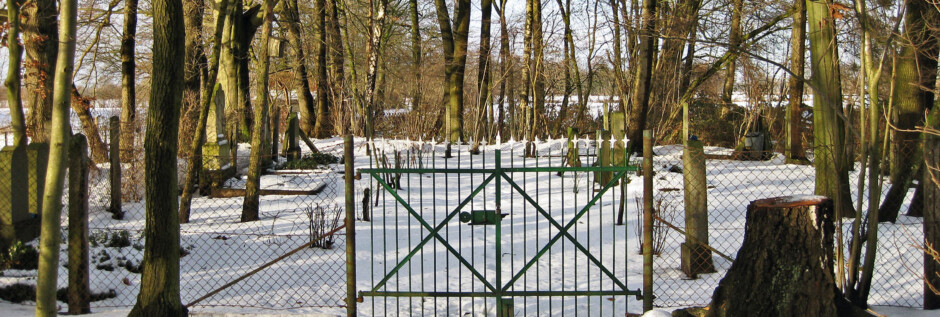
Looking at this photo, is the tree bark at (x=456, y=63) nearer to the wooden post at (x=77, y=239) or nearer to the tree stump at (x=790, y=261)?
the wooden post at (x=77, y=239)

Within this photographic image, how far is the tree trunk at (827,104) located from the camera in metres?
5.00

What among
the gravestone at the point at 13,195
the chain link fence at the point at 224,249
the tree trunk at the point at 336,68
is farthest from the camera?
the tree trunk at the point at 336,68

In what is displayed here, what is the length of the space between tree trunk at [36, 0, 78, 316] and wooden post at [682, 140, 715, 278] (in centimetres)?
477

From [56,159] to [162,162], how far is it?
1219 mm

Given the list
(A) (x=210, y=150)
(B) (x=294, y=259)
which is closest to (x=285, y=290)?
(B) (x=294, y=259)

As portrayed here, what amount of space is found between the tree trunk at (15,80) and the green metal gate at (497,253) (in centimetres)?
499

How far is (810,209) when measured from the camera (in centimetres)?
402

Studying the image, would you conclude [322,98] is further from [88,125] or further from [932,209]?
[932,209]

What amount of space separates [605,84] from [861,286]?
23.5 metres

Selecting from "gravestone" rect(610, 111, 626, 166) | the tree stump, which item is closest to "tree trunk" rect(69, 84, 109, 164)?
"gravestone" rect(610, 111, 626, 166)

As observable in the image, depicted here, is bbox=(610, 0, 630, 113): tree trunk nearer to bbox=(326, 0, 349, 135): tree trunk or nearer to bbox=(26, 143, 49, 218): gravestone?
bbox=(326, 0, 349, 135): tree trunk

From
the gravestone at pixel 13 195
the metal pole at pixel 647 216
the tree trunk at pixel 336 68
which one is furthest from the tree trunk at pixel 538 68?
the metal pole at pixel 647 216

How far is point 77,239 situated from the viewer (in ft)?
16.8

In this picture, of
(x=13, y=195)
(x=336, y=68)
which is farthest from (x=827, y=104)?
(x=336, y=68)
